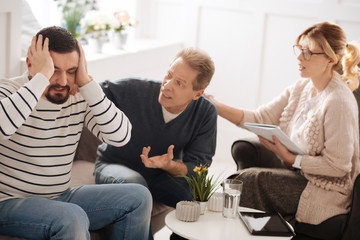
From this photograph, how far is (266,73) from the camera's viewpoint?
465 centimetres

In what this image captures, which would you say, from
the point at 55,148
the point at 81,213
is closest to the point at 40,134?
the point at 55,148

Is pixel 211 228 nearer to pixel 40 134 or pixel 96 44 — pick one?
pixel 40 134

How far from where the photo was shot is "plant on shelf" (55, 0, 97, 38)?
3637 millimetres

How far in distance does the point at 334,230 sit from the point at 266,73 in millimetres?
2234

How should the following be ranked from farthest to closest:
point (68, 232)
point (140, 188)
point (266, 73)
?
point (266, 73) < point (140, 188) < point (68, 232)

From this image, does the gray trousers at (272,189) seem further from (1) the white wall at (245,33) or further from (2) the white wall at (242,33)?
(1) the white wall at (245,33)

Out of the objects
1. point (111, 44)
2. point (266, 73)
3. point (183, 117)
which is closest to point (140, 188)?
point (183, 117)

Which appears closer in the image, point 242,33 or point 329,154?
point 329,154

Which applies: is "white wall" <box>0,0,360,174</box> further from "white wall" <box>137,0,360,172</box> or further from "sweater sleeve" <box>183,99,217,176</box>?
"sweater sleeve" <box>183,99,217,176</box>

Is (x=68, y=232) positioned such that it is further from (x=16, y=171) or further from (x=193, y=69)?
(x=193, y=69)

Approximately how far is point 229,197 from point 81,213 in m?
0.60

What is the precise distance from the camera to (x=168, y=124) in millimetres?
2512

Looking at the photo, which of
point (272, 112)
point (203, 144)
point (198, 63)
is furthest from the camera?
point (272, 112)

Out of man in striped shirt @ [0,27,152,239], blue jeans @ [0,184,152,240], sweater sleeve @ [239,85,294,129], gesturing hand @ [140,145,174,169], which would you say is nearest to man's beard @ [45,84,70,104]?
man in striped shirt @ [0,27,152,239]
